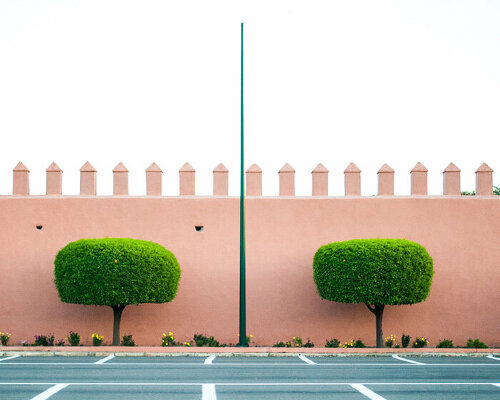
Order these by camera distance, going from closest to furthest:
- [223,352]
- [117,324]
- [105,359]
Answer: [105,359], [223,352], [117,324]

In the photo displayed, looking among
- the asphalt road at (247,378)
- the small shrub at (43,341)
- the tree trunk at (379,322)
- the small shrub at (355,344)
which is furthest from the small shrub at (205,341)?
the tree trunk at (379,322)

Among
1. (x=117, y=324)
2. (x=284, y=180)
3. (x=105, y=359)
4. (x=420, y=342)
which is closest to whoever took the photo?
(x=105, y=359)

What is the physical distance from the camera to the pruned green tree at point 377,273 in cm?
1498

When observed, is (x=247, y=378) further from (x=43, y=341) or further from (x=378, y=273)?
(x=43, y=341)

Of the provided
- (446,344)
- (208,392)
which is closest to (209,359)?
(208,392)

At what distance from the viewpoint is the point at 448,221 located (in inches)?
691

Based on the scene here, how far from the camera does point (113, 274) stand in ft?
48.6

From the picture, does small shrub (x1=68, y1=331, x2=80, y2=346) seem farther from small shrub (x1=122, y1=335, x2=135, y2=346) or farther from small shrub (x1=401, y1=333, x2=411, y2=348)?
small shrub (x1=401, y1=333, x2=411, y2=348)

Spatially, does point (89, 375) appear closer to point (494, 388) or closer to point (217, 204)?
point (494, 388)

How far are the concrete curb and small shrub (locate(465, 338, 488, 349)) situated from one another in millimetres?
1427

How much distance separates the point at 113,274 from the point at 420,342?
8.21m

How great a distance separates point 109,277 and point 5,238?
4588mm

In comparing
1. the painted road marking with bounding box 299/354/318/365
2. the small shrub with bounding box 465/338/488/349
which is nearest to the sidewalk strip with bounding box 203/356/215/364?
the painted road marking with bounding box 299/354/318/365

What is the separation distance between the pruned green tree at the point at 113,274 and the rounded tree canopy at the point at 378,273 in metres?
4.17
